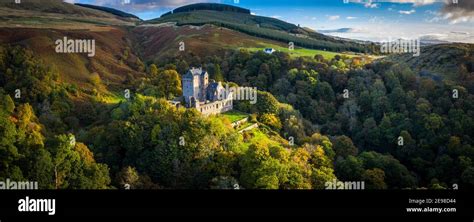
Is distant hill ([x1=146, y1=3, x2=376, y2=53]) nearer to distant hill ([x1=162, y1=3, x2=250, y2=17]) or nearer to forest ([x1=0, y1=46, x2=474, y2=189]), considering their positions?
distant hill ([x1=162, y1=3, x2=250, y2=17])

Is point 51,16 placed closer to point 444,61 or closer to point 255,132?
point 255,132

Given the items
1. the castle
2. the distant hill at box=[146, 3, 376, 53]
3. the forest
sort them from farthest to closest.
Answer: the distant hill at box=[146, 3, 376, 53] < the castle < the forest

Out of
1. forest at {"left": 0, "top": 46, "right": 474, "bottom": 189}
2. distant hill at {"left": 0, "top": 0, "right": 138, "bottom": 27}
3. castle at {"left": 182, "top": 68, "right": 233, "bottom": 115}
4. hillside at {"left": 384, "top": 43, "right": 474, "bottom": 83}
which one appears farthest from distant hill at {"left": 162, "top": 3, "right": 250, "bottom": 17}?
castle at {"left": 182, "top": 68, "right": 233, "bottom": 115}

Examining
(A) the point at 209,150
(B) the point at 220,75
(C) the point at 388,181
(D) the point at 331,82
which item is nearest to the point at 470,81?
(D) the point at 331,82

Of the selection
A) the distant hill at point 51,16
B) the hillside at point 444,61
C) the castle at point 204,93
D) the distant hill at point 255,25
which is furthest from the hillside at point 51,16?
the hillside at point 444,61

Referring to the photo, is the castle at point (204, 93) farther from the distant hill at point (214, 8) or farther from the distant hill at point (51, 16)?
the distant hill at point (214, 8)

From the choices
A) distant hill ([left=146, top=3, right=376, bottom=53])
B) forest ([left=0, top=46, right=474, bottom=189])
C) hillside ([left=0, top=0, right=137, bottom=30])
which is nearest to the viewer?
forest ([left=0, top=46, right=474, bottom=189])
